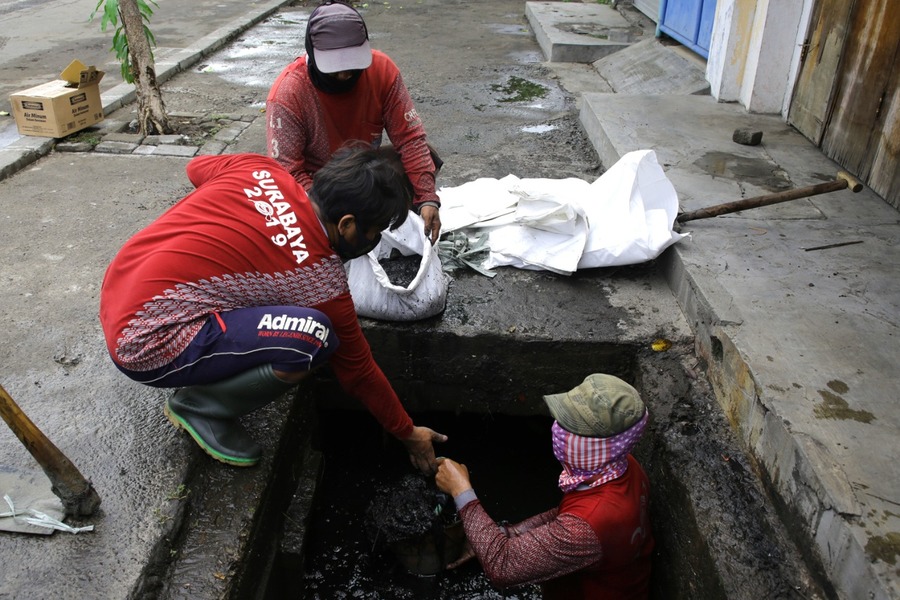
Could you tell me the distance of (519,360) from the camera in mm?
3230

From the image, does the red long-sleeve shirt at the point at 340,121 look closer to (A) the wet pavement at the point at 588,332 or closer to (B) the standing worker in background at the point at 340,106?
(B) the standing worker in background at the point at 340,106

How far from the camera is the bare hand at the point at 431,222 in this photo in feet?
11.1

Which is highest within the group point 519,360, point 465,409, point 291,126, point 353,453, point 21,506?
point 291,126

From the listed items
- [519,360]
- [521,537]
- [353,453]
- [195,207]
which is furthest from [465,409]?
[195,207]

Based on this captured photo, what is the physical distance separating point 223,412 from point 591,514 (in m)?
1.26

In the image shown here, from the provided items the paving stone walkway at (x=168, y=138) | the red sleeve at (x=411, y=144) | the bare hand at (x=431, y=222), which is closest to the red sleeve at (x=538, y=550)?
the bare hand at (x=431, y=222)

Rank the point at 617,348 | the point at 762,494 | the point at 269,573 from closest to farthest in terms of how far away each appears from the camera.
A: the point at 762,494
the point at 269,573
the point at 617,348

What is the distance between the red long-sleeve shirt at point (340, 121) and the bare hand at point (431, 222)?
0.09 metres

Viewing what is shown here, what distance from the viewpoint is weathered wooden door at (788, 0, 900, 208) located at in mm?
3998

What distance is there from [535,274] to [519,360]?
53 centimetres

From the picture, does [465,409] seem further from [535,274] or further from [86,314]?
[86,314]

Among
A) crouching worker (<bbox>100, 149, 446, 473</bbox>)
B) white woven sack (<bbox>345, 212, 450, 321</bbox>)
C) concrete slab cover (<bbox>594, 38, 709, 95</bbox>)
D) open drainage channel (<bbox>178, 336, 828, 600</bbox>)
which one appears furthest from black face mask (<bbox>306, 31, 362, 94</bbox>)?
concrete slab cover (<bbox>594, 38, 709, 95</bbox>)

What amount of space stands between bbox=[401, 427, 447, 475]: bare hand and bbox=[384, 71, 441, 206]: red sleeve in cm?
128

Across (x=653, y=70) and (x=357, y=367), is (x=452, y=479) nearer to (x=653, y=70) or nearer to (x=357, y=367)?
(x=357, y=367)
